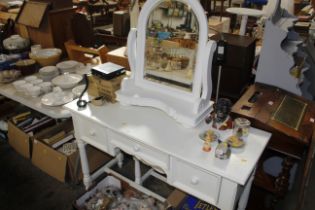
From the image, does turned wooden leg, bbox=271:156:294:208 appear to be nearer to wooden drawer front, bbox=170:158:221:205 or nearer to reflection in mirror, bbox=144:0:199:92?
wooden drawer front, bbox=170:158:221:205

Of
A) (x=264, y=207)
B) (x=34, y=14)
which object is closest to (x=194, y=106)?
(x=264, y=207)

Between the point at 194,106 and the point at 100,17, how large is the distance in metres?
4.97

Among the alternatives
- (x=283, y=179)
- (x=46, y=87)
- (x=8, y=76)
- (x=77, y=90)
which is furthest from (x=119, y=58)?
(x=283, y=179)

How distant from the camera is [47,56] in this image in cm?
239

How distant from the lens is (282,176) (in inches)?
56.6

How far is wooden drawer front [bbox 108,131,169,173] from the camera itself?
1243 millimetres

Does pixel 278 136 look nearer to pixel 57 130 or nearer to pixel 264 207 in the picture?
pixel 264 207

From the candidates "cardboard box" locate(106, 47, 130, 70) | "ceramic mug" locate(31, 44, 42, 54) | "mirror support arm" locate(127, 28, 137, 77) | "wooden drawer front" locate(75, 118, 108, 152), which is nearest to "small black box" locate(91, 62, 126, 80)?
"mirror support arm" locate(127, 28, 137, 77)

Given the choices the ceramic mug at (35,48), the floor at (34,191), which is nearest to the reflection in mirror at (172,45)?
the floor at (34,191)

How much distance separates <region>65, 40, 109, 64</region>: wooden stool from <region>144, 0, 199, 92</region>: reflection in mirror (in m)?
1.00

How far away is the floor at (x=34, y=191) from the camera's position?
1.77m

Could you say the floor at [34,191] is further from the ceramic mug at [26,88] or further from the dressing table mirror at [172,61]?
the dressing table mirror at [172,61]

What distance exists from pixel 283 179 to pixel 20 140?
6.00 ft

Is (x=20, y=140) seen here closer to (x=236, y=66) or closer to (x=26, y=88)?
(x=26, y=88)
